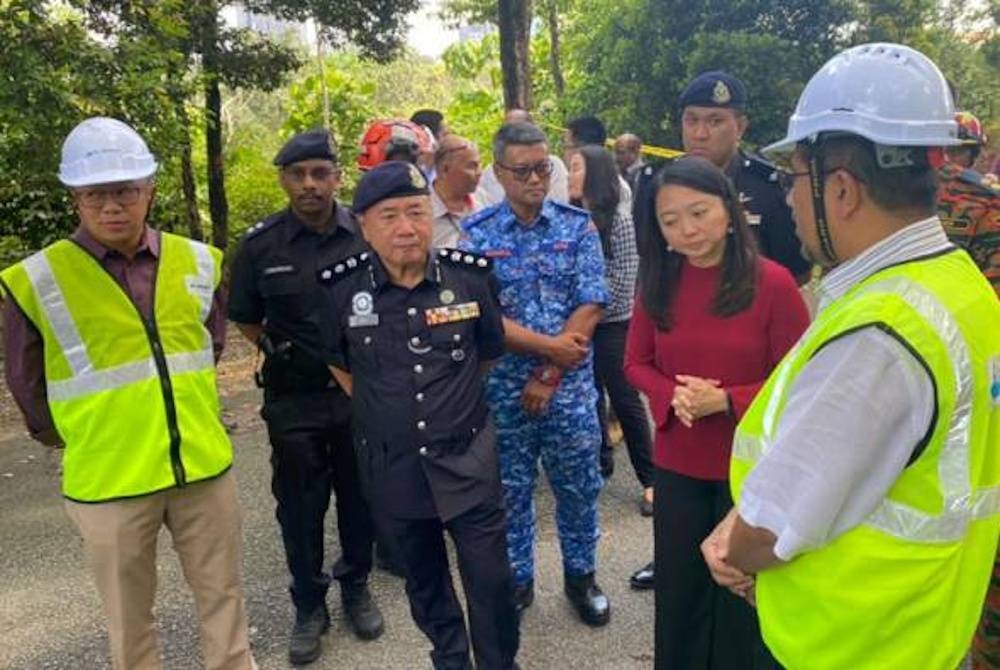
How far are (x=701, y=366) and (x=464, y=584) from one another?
106 centimetres

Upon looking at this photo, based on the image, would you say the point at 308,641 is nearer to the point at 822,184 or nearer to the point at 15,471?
the point at 822,184

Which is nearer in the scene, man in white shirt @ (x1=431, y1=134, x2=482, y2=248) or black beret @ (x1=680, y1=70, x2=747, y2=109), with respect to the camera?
black beret @ (x1=680, y1=70, x2=747, y2=109)

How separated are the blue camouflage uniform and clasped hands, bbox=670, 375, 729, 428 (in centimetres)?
78

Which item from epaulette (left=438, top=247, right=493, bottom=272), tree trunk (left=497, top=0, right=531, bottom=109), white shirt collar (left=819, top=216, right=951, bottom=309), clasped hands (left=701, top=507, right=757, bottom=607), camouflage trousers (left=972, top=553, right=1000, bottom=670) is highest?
tree trunk (left=497, top=0, right=531, bottom=109)

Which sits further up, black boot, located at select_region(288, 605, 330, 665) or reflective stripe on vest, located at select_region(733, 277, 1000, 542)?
reflective stripe on vest, located at select_region(733, 277, 1000, 542)

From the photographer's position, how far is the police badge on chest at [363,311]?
2.61 meters

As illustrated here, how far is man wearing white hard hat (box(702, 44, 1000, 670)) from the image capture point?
1.26 meters

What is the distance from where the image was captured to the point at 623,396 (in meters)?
4.22

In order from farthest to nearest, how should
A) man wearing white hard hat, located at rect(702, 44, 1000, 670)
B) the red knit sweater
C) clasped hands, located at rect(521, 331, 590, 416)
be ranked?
clasped hands, located at rect(521, 331, 590, 416)
the red knit sweater
man wearing white hard hat, located at rect(702, 44, 1000, 670)

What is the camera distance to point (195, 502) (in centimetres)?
265

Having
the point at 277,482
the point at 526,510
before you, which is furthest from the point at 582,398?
the point at 277,482

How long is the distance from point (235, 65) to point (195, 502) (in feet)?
28.8

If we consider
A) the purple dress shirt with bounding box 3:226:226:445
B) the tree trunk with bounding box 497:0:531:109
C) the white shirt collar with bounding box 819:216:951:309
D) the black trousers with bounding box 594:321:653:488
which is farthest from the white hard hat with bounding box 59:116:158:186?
the tree trunk with bounding box 497:0:531:109

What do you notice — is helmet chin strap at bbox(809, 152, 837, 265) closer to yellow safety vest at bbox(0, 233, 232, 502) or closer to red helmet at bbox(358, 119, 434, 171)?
yellow safety vest at bbox(0, 233, 232, 502)
